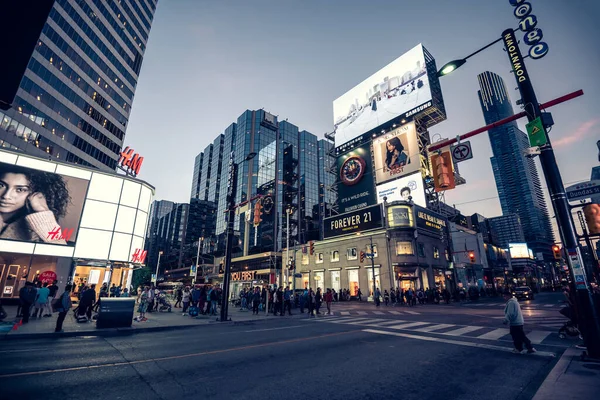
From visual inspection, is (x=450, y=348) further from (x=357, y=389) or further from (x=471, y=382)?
(x=357, y=389)

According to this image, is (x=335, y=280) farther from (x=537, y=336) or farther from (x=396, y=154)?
(x=537, y=336)

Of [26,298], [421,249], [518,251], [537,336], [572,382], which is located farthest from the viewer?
[518,251]

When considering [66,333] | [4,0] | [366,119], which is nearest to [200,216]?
[366,119]

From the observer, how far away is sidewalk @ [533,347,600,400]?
4316 mm

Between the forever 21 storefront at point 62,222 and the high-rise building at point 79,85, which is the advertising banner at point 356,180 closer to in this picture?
the forever 21 storefront at point 62,222

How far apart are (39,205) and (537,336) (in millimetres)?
34100

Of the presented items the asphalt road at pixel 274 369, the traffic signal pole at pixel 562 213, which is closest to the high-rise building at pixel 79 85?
the asphalt road at pixel 274 369

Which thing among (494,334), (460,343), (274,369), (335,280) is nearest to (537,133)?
(460,343)

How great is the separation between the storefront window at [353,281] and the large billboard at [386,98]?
90.4ft

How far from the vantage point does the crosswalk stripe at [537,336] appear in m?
9.53

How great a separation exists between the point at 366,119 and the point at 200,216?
90492 mm

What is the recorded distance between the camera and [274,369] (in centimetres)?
602

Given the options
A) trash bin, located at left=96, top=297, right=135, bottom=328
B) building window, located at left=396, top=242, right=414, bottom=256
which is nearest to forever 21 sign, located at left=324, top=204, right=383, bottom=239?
building window, located at left=396, top=242, right=414, bottom=256

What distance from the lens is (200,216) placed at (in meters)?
119
